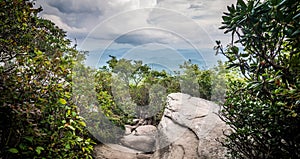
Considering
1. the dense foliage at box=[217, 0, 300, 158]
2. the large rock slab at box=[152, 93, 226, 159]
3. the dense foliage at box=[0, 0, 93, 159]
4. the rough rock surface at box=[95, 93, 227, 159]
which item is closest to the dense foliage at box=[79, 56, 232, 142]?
the rough rock surface at box=[95, 93, 227, 159]

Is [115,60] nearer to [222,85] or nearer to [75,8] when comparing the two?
[75,8]

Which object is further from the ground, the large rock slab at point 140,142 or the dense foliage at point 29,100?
the dense foliage at point 29,100

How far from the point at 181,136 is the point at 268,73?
1.78 m

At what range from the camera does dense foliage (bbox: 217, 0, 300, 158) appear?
39.6 inches

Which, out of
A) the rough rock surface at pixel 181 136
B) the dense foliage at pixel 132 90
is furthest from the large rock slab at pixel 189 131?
the dense foliage at pixel 132 90

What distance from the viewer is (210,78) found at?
157 inches

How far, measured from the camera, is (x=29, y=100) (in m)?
1.35

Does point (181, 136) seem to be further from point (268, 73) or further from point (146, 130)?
point (268, 73)

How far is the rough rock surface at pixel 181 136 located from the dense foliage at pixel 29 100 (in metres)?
1.26

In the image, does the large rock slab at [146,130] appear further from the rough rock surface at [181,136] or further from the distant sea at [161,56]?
the distant sea at [161,56]

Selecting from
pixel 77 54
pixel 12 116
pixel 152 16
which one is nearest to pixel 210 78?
pixel 152 16

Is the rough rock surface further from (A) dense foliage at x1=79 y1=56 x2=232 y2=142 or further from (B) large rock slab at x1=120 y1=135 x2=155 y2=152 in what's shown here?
(A) dense foliage at x1=79 y1=56 x2=232 y2=142

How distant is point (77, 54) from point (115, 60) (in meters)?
1.03

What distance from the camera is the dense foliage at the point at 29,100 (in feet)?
4.09
